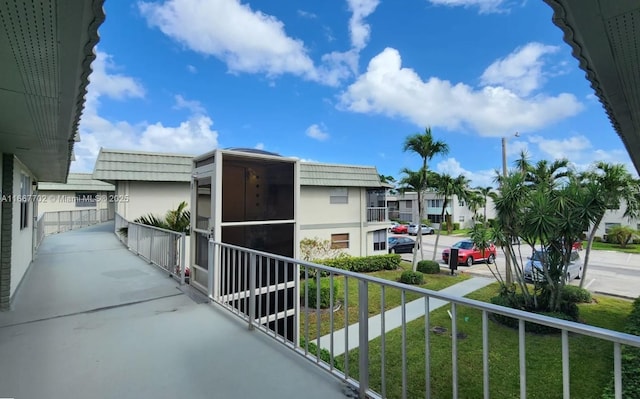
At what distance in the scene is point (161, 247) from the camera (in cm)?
634

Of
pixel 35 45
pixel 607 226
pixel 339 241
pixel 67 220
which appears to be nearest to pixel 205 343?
pixel 35 45

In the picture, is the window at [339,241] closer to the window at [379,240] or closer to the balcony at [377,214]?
the balcony at [377,214]

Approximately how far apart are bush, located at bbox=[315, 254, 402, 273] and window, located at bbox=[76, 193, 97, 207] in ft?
51.0

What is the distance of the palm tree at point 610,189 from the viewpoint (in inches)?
287

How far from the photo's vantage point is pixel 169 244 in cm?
571

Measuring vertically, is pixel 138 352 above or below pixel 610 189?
below

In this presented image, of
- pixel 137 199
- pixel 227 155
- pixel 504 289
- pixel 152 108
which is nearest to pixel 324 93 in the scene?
pixel 152 108

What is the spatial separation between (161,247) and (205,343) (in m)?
4.20

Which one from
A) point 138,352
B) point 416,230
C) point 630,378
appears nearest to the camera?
point 138,352

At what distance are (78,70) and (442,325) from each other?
8.79 metres

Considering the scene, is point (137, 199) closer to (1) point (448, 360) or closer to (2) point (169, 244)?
(2) point (169, 244)

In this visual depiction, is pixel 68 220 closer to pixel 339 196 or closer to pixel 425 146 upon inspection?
pixel 339 196

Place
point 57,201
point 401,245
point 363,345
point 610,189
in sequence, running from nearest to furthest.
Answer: point 363,345 < point 610,189 < point 57,201 < point 401,245

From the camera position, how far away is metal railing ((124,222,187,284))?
17.6 feet
